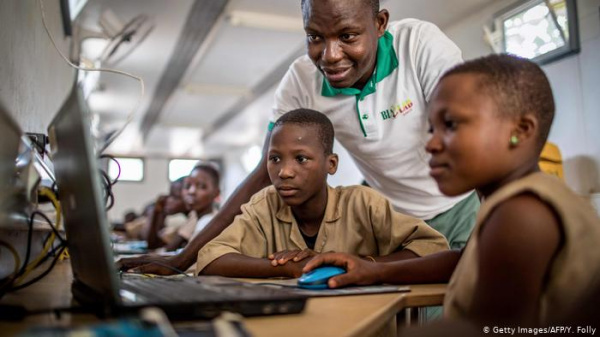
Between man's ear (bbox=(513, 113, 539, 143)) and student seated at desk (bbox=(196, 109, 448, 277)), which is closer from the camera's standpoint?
man's ear (bbox=(513, 113, 539, 143))

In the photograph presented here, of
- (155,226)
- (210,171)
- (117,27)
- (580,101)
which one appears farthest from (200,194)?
(580,101)

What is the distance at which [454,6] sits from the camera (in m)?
3.65

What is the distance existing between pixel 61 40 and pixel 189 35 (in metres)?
1.95

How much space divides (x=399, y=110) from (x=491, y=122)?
0.78 m

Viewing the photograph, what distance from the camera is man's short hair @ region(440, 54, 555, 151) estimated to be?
0.80 metres

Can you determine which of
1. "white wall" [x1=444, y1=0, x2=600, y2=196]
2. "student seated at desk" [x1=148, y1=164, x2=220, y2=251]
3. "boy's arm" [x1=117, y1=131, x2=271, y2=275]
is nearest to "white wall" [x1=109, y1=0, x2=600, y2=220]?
"white wall" [x1=444, y1=0, x2=600, y2=196]

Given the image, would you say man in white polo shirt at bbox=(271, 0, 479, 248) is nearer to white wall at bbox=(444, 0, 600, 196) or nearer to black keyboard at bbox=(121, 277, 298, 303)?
black keyboard at bbox=(121, 277, 298, 303)

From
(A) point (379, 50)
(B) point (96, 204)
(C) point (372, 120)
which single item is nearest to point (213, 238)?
(C) point (372, 120)

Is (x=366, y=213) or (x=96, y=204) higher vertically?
(x=96, y=204)

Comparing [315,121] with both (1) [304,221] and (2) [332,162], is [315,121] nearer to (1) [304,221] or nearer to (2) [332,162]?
(2) [332,162]

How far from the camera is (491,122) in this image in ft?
2.59

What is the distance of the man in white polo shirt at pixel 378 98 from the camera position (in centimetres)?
144

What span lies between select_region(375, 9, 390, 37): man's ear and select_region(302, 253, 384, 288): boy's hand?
0.79m

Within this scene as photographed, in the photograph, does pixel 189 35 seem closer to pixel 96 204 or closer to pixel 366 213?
pixel 366 213
